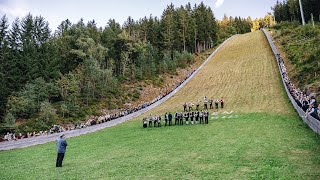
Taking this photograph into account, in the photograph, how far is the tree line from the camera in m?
106

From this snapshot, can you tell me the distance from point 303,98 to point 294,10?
112 meters

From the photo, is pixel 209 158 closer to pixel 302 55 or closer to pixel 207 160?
pixel 207 160

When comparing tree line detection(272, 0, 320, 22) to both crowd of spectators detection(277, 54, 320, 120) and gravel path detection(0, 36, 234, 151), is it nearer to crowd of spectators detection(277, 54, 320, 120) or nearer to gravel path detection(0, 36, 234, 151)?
crowd of spectators detection(277, 54, 320, 120)

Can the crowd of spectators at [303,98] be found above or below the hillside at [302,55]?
below

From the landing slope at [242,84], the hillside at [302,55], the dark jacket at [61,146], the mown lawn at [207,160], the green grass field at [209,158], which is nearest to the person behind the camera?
the mown lawn at [207,160]

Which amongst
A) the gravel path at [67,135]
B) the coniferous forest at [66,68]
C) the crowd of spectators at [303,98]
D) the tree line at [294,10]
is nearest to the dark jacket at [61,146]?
the crowd of spectators at [303,98]

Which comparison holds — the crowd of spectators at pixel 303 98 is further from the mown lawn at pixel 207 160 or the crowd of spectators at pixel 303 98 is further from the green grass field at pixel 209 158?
the mown lawn at pixel 207 160

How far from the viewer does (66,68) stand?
2527 inches

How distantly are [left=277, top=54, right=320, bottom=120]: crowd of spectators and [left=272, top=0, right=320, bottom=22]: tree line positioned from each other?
60966 millimetres

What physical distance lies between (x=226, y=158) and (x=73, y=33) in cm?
6331

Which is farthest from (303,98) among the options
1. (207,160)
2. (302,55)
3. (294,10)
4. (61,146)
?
(294,10)

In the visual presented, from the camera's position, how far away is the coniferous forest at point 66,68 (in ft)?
155

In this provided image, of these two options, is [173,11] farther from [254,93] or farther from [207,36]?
[254,93]

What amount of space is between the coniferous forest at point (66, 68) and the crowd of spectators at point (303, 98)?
27.8 meters
